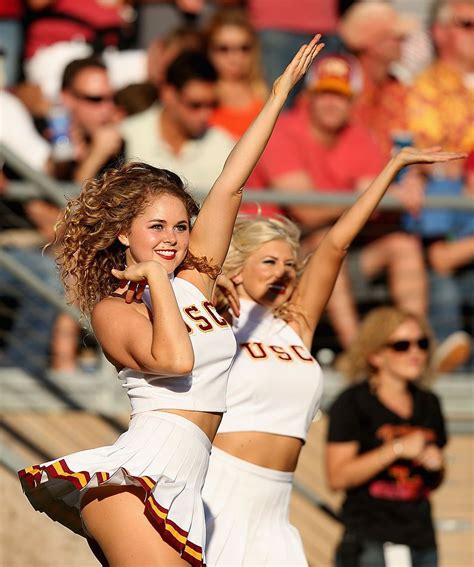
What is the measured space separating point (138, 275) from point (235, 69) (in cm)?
419

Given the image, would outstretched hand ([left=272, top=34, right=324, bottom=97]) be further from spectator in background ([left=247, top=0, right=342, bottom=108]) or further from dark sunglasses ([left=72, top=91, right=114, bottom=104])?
spectator in background ([left=247, top=0, right=342, bottom=108])

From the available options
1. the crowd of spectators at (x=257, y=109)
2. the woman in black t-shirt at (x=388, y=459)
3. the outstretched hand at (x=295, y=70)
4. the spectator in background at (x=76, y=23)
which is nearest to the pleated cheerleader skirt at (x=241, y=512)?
the woman in black t-shirt at (x=388, y=459)

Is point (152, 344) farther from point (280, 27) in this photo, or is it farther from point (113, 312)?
point (280, 27)

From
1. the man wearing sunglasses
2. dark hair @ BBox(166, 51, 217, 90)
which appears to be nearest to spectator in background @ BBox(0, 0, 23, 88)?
the man wearing sunglasses

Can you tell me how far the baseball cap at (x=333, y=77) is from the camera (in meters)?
7.02

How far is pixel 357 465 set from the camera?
17.8ft

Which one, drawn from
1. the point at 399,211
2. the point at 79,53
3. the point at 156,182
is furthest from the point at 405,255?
the point at 156,182

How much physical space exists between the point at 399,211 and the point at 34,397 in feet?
7.28

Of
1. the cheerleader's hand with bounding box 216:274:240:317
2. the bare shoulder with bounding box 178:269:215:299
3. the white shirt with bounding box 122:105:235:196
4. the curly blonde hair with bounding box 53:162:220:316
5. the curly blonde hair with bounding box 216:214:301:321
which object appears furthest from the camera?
the white shirt with bounding box 122:105:235:196

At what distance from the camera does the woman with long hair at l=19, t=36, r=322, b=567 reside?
3.35 metres

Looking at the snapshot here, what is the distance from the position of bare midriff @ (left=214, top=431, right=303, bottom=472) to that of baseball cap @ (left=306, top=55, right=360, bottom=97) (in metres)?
Result: 3.18

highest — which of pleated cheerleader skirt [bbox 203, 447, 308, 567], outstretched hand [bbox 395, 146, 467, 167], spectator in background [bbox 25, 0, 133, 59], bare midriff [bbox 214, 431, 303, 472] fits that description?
spectator in background [bbox 25, 0, 133, 59]

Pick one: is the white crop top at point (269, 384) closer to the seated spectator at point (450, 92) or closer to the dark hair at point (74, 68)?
the dark hair at point (74, 68)

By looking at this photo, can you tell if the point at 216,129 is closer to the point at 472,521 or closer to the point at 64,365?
the point at 64,365
